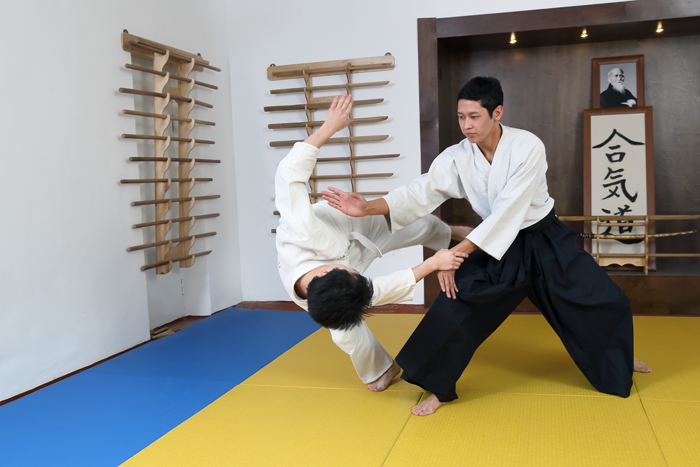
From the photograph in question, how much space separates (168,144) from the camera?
3.77 metres

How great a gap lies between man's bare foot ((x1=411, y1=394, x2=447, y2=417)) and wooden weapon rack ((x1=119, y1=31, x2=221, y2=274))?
2128 mm

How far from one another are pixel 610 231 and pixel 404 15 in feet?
7.23

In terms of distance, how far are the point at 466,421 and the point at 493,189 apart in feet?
3.16

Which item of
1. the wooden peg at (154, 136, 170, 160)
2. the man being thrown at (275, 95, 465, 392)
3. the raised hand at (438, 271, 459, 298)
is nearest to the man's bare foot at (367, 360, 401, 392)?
the man being thrown at (275, 95, 465, 392)

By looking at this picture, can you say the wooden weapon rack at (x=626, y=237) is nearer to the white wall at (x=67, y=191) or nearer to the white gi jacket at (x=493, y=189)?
the white gi jacket at (x=493, y=189)

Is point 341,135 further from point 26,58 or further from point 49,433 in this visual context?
point 49,433

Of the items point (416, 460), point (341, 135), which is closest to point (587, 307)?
point (416, 460)

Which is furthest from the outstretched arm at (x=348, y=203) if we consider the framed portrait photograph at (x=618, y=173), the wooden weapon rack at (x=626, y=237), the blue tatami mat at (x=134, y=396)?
the framed portrait photograph at (x=618, y=173)

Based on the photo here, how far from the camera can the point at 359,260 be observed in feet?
8.73

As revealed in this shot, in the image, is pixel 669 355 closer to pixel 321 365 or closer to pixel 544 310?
pixel 544 310

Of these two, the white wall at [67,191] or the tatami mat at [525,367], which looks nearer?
the tatami mat at [525,367]

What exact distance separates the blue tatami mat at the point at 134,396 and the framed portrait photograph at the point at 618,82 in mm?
2807

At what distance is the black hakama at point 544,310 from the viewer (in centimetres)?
229

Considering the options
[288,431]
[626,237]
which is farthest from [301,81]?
[288,431]
